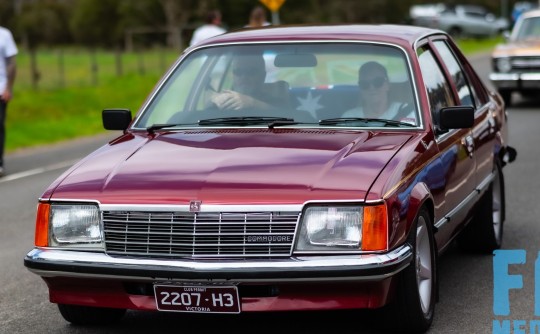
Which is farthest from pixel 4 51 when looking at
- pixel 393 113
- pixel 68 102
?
pixel 68 102

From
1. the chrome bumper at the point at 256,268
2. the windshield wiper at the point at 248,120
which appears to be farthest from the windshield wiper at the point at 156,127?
the chrome bumper at the point at 256,268

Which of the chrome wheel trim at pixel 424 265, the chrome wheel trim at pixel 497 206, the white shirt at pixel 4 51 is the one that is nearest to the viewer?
the chrome wheel trim at pixel 424 265

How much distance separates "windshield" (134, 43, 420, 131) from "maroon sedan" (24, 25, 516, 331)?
10mm

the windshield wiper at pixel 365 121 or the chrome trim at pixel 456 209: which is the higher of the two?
the windshield wiper at pixel 365 121

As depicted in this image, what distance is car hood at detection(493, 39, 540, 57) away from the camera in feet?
71.4

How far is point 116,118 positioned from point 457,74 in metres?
2.38

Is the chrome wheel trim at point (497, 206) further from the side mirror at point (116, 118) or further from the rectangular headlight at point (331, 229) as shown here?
the rectangular headlight at point (331, 229)

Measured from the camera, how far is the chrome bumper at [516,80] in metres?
21.7

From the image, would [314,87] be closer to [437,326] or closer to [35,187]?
[437,326]

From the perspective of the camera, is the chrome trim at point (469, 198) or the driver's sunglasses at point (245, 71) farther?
the driver's sunglasses at point (245, 71)

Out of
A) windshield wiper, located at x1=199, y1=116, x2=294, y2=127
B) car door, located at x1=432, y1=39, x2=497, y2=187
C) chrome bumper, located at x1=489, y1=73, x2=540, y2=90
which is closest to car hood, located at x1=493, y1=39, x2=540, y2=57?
chrome bumper, located at x1=489, y1=73, x2=540, y2=90

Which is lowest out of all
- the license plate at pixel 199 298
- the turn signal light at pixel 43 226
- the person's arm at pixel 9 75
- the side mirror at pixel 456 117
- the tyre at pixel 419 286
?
the person's arm at pixel 9 75

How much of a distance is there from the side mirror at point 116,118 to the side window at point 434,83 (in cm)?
172
